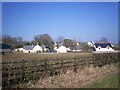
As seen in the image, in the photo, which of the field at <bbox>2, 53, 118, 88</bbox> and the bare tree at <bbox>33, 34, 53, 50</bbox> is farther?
the bare tree at <bbox>33, 34, 53, 50</bbox>

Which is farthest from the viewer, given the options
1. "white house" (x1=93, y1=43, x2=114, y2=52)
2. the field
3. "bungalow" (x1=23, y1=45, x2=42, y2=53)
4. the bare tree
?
the bare tree

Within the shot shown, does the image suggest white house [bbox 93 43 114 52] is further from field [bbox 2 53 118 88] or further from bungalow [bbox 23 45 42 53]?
field [bbox 2 53 118 88]

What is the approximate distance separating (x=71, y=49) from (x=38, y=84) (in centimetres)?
11238

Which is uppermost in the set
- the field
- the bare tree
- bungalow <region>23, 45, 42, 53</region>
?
the bare tree

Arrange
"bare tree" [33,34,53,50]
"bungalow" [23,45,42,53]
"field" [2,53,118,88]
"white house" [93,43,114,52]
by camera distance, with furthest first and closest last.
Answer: "bare tree" [33,34,53,50] < "bungalow" [23,45,42,53] < "white house" [93,43,114,52] < "field" [2,53,118,88]

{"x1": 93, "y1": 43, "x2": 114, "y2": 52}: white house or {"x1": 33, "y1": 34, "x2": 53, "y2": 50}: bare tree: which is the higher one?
{"x1": 33, "y1": 34, "x2": 53, "y2": 50}: bare tree

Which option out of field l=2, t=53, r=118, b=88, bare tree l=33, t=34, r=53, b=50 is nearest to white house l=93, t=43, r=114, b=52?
bare tree l=33, t=34, r=53, b=50

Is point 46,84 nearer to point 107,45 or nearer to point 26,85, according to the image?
point 26,85

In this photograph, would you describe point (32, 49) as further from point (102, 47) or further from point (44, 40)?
point (102, 47)

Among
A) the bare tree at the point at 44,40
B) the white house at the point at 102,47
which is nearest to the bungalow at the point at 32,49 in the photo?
the bare tree at the point at 44,40

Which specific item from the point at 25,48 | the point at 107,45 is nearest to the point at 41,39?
the point at 25,48

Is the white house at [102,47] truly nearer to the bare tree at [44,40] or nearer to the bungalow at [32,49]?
the bungalow at [32,49]

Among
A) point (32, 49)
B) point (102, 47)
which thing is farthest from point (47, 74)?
point (32, 49)

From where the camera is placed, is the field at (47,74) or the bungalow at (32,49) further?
the bungalow at (32,49)
